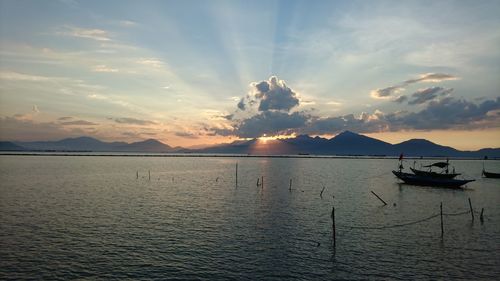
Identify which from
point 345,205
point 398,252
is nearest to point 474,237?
point 398,252

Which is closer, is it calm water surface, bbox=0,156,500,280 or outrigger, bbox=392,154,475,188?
calm water surface, bbox=0,156,500,280

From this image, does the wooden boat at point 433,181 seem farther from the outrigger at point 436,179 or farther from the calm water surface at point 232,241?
the calm water surface at point 232,241

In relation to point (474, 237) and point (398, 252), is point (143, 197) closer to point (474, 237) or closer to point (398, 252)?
point (398, 252)

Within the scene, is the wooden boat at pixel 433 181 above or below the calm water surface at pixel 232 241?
above

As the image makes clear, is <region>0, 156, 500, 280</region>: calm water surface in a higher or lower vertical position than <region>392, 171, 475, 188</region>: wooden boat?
lower

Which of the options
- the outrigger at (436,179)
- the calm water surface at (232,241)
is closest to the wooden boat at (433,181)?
the outrigger at (436,179)

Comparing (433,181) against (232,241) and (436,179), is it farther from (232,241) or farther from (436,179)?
(232,241)

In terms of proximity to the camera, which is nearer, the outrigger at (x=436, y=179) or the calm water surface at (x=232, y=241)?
the calm water surface at (x=232, y=241)

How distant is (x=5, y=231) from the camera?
3709 cm

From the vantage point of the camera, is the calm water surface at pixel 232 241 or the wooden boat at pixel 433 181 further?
the wooden boat at pixel 433 181

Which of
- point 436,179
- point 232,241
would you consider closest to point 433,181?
point 436,179

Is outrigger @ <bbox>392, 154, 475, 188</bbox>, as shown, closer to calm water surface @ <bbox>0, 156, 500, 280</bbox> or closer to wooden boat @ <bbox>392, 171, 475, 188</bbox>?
wooden boat @ <bbox>392, 171, 475, 188</bbox>

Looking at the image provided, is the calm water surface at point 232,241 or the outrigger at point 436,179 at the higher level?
the outrigger at point 436,179

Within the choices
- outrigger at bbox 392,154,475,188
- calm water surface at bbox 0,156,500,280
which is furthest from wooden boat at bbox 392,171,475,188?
calm water surface at bbox 0,156,500,280
